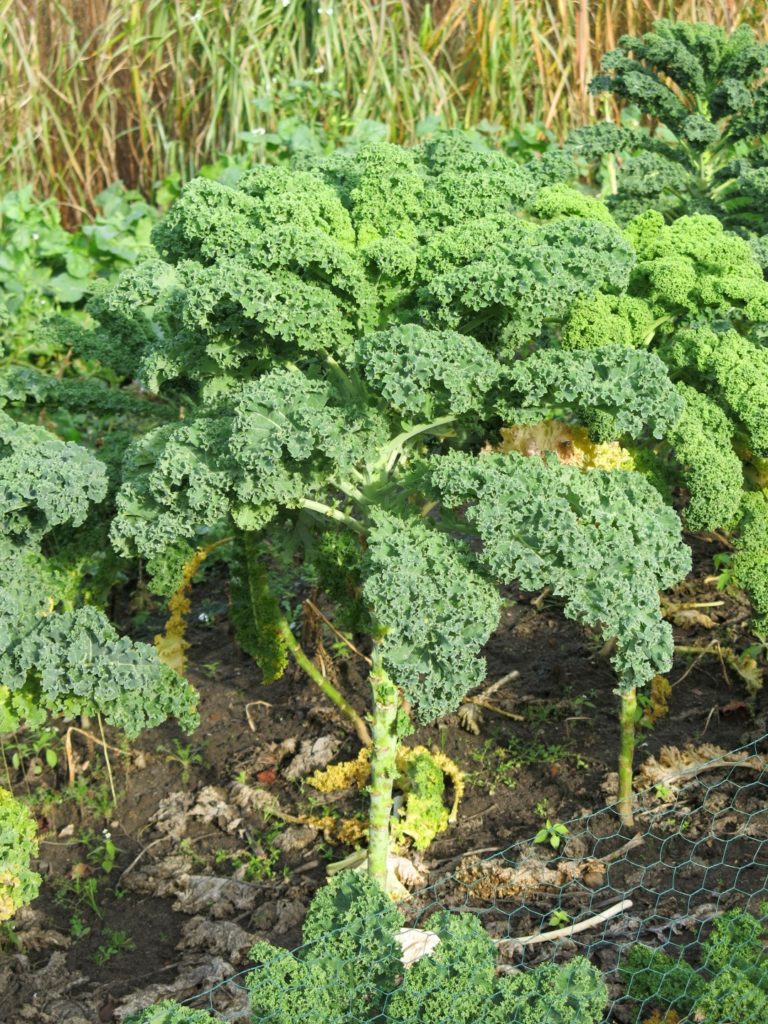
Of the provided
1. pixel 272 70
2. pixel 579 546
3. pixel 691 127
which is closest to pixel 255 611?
pixel 579 546

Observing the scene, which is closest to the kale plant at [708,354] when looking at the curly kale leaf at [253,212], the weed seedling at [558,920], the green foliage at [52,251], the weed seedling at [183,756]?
the curly kale leaf at [253,212]

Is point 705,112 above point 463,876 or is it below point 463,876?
above

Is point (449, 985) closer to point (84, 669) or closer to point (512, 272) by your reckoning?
point (84, 669)

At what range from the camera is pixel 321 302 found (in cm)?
357

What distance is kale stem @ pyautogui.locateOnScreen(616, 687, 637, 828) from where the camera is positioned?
4062 millimetres

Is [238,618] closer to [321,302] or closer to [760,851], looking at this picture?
[321,302]

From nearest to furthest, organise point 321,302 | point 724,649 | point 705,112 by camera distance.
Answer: point 321,302 → point 724,649 → point 705,112

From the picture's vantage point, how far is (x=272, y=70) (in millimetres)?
8172

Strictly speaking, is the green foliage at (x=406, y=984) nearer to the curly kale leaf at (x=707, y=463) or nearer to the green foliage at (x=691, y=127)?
the curly kale leaf at (x=707, y=463)

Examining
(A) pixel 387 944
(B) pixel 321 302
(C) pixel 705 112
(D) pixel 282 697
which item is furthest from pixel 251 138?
(A) pixel 387 944

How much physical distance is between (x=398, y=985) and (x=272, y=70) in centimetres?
652

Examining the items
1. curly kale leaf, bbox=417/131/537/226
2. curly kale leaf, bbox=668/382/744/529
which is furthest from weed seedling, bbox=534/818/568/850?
curly kale leaf, bbox=417/131/537/226

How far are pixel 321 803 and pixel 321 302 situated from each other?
1887 mm

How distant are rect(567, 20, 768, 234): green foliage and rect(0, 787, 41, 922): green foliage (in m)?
3.16
